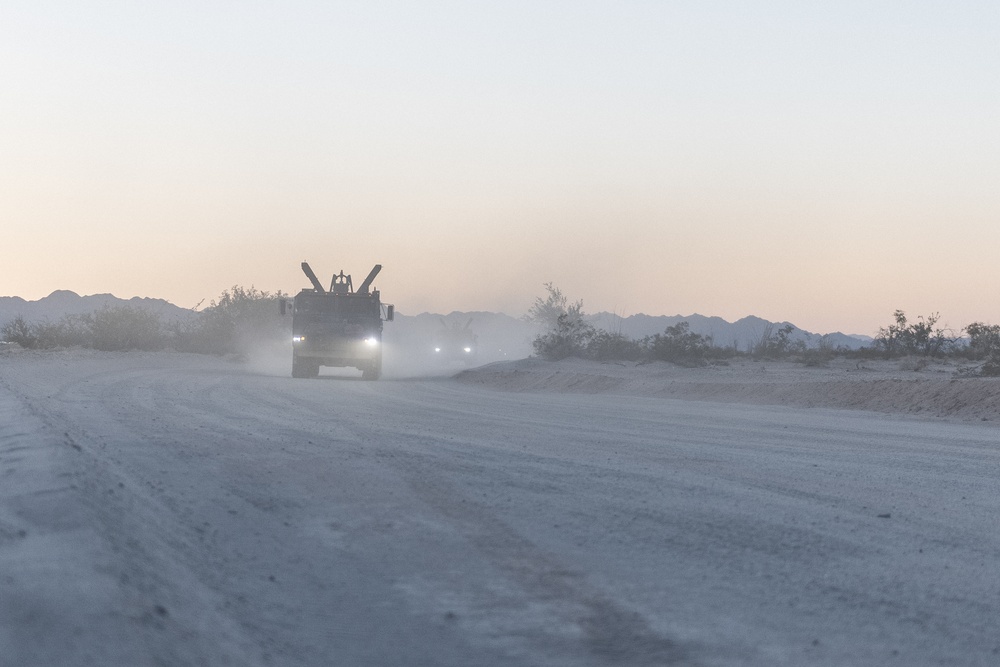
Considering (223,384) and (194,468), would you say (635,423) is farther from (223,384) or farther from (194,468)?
(223,384)

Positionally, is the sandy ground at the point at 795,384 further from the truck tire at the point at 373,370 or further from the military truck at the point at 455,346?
the military truck at the point at 455,346

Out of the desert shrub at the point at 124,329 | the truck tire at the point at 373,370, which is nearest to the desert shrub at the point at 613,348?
the truck tire at the point at 373,370

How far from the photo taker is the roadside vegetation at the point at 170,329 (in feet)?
161

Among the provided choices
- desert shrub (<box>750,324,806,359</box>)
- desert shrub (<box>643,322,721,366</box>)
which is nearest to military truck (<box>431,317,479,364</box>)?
desert shrub (<box>750,324,806,359</box>)

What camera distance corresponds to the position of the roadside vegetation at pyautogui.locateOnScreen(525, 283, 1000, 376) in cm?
3562

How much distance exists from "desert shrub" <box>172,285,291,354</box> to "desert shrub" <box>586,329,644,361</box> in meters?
21.4

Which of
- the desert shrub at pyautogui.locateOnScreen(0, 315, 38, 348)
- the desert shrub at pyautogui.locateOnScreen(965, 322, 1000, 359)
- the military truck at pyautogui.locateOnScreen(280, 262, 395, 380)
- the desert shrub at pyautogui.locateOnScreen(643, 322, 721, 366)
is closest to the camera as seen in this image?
the military truck at pyautogui.locateOnScreen(280, 262, 395, 380)

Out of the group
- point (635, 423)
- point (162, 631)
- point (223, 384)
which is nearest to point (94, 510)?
point (162, 631)

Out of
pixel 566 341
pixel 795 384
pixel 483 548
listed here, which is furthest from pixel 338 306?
pixel 483 548

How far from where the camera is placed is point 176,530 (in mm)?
5250

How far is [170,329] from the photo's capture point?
6006 centimetres

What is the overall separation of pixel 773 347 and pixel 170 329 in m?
38.9

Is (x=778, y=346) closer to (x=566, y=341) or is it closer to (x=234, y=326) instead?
(x=566, y=341)

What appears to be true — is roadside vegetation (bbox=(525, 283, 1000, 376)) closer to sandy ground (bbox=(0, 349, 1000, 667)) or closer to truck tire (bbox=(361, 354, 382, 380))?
truck tire (bbox=(361, 354, 382, 380))
